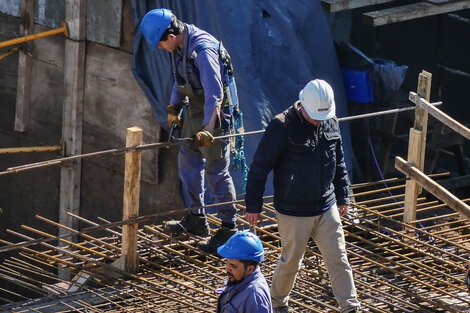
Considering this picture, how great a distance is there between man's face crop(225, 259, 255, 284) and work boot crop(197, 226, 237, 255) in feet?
7.22

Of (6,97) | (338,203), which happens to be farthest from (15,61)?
(338,203)

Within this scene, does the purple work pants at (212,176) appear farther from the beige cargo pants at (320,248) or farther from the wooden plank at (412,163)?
the wooden plank at (412,163)

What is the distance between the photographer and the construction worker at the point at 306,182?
6.80 m

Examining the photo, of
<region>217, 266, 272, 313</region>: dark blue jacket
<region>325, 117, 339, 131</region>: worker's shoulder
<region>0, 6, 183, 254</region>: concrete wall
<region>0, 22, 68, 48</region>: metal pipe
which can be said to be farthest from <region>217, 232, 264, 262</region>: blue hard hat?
<region>0, 22, 68, 48</region>: metal pipe

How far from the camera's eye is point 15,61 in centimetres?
1284

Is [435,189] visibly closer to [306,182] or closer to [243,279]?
[306,182]

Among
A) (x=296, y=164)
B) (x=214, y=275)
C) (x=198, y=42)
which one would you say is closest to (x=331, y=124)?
(x=296, y=164)

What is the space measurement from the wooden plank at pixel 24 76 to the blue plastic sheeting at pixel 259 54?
6.58 feet

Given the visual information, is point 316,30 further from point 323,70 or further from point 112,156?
point 112,156

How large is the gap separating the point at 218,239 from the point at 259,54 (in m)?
3.09

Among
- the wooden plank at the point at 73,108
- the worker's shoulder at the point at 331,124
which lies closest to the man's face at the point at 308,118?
the worker's shoulder at the point at 331,124

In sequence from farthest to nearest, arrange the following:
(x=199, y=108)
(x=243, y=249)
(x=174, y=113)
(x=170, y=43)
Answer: (x=174, y=113) < (x=199, y=108) < (x=170, y=43) < (x=243, y=249)

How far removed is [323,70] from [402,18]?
1097 mm

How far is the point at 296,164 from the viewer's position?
686cm
